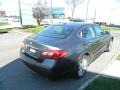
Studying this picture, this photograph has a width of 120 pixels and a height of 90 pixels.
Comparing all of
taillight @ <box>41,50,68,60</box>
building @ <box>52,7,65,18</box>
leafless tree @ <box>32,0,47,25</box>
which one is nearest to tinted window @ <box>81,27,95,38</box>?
taillight @ <box>41,50,68,60</box>

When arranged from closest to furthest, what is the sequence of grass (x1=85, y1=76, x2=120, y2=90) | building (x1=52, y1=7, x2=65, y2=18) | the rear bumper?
the rear bumper → grass (x1=85, y1=76, x2=120, y2=90) → building (x1=52, y1=7, x2=65, y2=18)

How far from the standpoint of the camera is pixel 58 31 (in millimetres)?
5609

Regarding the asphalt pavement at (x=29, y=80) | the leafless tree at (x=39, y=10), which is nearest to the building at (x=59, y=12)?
the leafless tree at (x=39, y=10)

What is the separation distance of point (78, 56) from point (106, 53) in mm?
3847

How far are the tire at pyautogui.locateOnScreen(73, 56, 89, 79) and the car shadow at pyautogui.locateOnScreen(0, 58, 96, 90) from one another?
0.41 ft

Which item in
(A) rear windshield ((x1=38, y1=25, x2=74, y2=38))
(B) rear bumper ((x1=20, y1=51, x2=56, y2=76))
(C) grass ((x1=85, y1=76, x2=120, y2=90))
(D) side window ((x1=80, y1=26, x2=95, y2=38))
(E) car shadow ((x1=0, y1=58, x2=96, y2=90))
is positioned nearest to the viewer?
(B) rear bumper ((x1=20, y1=51, x2=56, y2=76))

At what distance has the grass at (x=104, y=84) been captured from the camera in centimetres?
462

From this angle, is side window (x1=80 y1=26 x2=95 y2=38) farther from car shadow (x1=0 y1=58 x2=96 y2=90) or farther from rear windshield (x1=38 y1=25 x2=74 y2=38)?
car shadow (x1=0 y1=58 x2=96 y2=90)

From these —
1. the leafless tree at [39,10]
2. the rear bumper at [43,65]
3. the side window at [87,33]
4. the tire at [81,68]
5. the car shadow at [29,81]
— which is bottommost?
the car shadow at [29,81]

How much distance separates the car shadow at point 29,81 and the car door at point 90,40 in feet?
2.70

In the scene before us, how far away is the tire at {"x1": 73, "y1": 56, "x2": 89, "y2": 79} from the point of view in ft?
17.1

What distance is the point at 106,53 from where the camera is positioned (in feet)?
27.9

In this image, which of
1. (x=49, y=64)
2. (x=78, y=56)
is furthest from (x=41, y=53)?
(x=78, y=56)

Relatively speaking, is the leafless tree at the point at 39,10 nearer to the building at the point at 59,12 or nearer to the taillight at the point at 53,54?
the taillight at the point at 53,54
